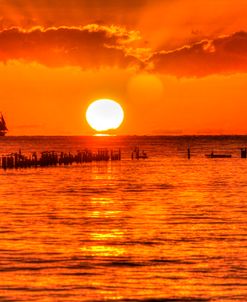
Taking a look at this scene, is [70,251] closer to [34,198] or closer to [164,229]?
[164,229]

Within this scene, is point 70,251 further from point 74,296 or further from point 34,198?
point 34,198

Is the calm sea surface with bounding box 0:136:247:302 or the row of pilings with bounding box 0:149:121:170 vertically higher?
the row of pilings with bounding box 0:149:121:170

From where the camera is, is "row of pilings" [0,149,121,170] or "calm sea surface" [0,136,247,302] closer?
"calm sea surface" [0,136,247,302]

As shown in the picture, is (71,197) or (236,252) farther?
(71,197)

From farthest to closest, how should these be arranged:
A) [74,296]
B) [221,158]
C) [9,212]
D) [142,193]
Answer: [221,158] → [142,193] → [9,212] → [74,296]

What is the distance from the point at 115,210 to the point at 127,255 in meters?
19.2

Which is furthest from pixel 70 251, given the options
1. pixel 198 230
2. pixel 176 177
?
pixel 176 177

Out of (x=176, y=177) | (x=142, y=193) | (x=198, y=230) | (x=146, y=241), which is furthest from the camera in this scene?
(x=176, y=177)

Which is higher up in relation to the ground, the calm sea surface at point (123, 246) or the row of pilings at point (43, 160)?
the row of pilings at point (43, 160)

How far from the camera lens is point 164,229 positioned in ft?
128

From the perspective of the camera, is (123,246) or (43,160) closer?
(123,246)

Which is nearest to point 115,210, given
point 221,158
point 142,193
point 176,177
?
point 142,193

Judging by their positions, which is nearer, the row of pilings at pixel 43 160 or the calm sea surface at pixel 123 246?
the calm sea surface at pixel 123 246

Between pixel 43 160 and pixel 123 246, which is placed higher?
pixel 43 160
